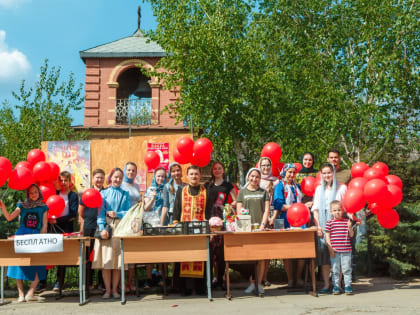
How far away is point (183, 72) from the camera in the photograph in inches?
548

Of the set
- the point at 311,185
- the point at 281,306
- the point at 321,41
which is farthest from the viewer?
the point at 321,41

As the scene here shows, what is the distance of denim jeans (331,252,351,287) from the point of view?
20.4 feet

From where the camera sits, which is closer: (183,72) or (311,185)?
(311,185)

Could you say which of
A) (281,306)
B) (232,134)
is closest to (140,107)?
(232,134)

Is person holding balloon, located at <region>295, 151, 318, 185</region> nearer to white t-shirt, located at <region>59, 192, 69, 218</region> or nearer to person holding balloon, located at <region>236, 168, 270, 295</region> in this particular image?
person holding balloon, located at <region>236, 168, 270, 295</region>

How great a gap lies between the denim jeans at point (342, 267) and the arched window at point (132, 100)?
1183 centimetres

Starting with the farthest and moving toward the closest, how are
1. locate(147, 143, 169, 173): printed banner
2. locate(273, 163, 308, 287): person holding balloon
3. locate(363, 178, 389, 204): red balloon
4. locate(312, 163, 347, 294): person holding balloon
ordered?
locate(147, 143, 169, 173): printed banner < locate(273, 163, 308, 287): person holding balloon < locate(312, 163, 347, 294): person holding balloon < locate(363, 178, 389, 204): red balloon

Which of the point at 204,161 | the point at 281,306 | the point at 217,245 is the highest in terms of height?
the point at 204,161

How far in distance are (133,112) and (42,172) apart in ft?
37.6

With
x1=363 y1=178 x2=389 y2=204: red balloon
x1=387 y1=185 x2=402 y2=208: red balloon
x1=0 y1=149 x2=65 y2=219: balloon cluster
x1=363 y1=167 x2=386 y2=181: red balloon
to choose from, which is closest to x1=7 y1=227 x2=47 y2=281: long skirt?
x1=0 y1=149 x2=65 y2=219: balloon cluster

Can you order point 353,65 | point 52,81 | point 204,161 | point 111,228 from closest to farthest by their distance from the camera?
point 111,228 → point 204,161 → point 353,65 → point 52,81

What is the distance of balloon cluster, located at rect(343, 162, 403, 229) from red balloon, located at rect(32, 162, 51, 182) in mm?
4827

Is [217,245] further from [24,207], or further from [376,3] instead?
[376,3]

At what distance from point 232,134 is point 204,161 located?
6.57m
